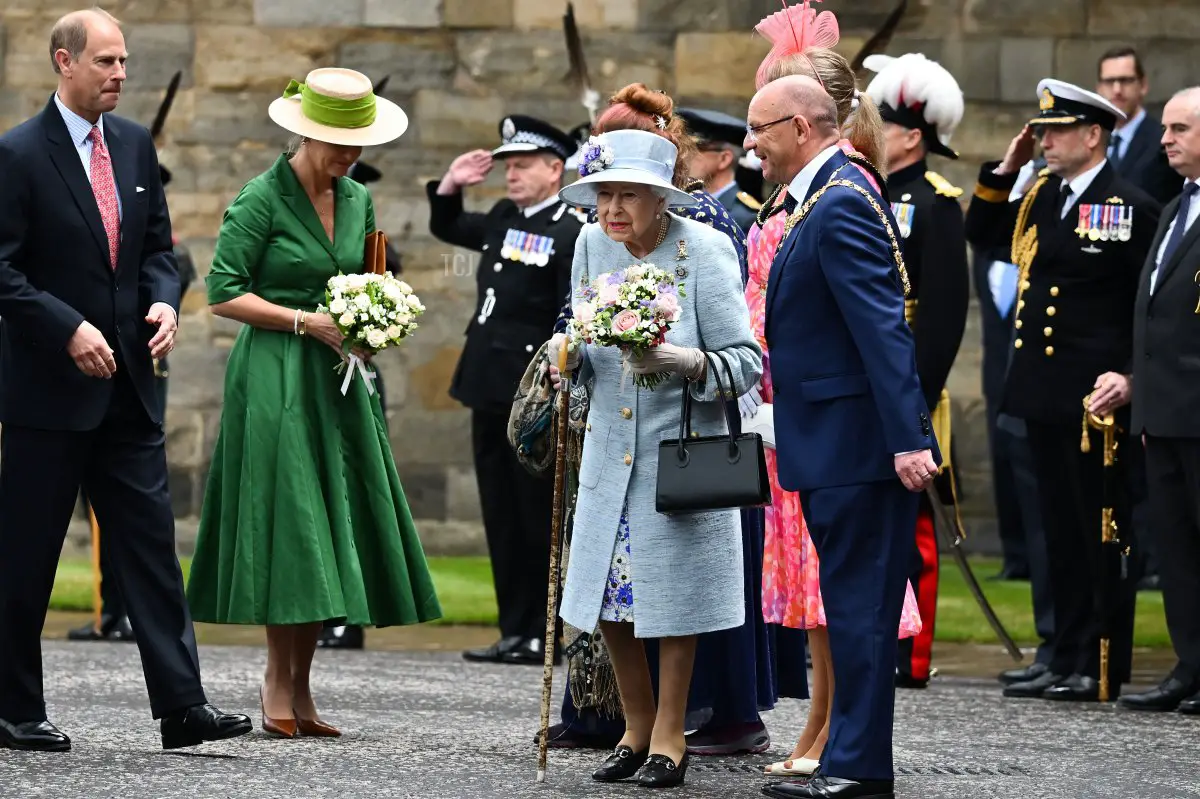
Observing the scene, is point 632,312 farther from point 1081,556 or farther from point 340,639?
point 340,639

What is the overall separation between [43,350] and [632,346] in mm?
1821

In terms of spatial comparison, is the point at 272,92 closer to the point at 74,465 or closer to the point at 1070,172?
the point at 1070,172

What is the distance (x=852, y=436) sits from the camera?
5.60m

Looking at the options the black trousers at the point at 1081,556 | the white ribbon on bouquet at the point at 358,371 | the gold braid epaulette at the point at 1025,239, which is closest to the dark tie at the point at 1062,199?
the gold braid epaulette at the point at 1025,239

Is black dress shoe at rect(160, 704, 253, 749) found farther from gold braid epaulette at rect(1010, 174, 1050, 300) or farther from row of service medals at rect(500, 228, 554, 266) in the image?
gold braid epaulette at rect(1010, 174, 1050, 300)

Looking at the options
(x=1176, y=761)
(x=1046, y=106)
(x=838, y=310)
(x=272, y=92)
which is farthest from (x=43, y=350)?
(x=272, y=92)

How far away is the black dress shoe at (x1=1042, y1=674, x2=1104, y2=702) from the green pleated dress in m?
2.57

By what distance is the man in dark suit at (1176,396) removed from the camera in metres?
7.94

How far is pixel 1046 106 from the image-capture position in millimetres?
8555

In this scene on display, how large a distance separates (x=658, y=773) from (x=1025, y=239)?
11.4 ft

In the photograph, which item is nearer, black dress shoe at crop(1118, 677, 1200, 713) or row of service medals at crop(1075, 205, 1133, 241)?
black dress shoe at crop(1118, 677, 1200, 713)

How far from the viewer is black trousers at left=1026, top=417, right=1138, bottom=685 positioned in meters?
8.35

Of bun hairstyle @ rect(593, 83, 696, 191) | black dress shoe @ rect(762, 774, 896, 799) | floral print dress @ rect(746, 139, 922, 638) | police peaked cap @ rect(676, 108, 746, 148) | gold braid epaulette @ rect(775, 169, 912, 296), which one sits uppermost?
police peaked cap @ rect(676, 108, 746, 148)

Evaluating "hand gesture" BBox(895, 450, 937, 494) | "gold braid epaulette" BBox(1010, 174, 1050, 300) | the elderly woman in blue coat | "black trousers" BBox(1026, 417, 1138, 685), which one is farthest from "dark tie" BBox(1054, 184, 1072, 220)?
"hand gesture" BBox(895, 450, 937, 494)
